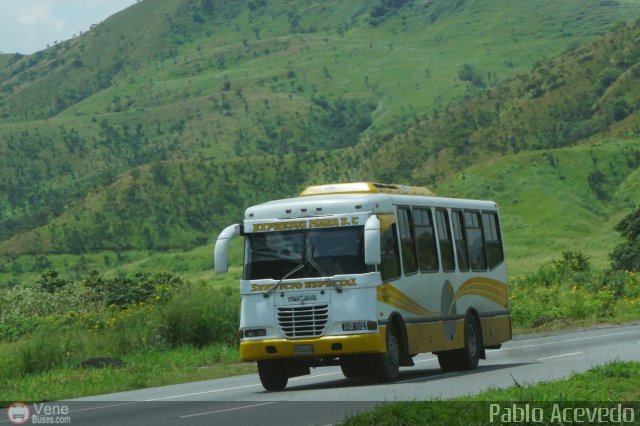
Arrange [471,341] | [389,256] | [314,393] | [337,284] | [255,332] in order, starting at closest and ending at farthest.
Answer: [314,393], [337,284], [255,332], [389,256], [471,341]

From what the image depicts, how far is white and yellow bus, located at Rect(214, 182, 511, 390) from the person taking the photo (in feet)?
67.0

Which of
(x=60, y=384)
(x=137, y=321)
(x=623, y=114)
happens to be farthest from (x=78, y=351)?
(x=623, y=114)

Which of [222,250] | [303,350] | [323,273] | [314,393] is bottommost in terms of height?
[314,393]

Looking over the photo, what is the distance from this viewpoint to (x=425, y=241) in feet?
75.0

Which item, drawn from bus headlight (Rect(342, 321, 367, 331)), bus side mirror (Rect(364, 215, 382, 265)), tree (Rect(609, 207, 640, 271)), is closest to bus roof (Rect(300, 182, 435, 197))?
bus side mirror (Rect(364, 215, 382, 265))

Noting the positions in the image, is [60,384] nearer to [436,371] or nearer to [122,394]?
[122,394]

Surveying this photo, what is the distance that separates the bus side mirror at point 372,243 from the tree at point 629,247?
47.9m

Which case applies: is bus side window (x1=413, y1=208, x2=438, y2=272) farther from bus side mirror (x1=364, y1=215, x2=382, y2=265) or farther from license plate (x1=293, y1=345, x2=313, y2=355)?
license plate (x1=293, y1=345, x2=313, y2=355)

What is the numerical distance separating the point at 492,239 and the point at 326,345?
707 centimetres

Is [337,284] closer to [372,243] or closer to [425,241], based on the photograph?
[372,243]

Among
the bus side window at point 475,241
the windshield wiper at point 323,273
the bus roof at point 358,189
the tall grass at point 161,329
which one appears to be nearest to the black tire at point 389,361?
the windshield wiper at point 323,273

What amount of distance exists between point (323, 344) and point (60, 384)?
18.9 ft

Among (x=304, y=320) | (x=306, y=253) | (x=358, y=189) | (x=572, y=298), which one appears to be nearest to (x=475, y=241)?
(x=358, y=189)

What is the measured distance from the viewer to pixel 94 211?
157875 millimetres
